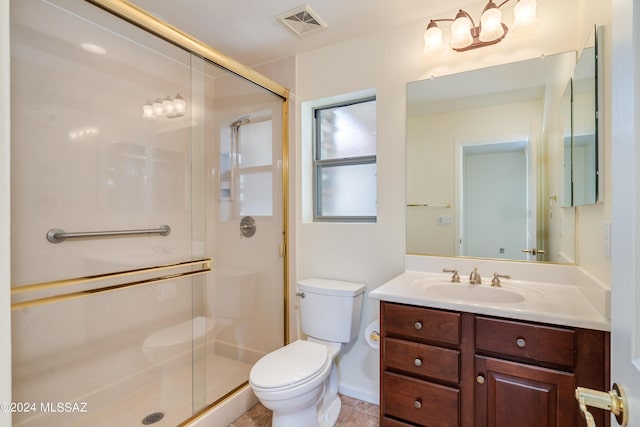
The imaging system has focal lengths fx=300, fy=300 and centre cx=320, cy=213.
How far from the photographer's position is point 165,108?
203cm

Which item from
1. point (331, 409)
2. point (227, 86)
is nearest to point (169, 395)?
point (331, 409)

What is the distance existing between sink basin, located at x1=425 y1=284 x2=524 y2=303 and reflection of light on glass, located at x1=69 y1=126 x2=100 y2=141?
1987 millimetres

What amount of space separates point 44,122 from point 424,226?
2065 millimetres

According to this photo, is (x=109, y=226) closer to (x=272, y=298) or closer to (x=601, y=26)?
(x=272, y=298)

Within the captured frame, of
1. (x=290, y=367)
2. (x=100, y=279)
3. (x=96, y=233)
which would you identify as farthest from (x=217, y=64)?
A: (x=290, y=367)

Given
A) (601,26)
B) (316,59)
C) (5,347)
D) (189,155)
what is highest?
(316,59)

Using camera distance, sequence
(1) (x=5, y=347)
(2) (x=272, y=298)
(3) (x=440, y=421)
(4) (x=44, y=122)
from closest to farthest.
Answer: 1. (1) (x=5, y=347)
2. (3) (x=440, y=421)
3. (4) (x=44, y=122)
4. (2) (x=272, y=298)

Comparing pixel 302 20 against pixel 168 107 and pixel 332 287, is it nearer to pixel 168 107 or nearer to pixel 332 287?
pixel 168 107

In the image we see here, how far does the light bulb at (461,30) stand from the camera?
1570 mm

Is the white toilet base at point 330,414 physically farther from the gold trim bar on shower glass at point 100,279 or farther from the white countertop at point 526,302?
the gold trim bar on shower glass at point 100,279

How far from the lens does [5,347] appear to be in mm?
759

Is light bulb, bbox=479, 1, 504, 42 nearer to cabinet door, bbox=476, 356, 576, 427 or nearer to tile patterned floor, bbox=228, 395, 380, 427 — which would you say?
cabinet door, bbox=476, 356, 576, 427

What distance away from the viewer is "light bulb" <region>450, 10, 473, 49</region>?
5.15ft

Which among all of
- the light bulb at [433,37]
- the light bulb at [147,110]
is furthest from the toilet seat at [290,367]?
the light bulb at [433,37]
